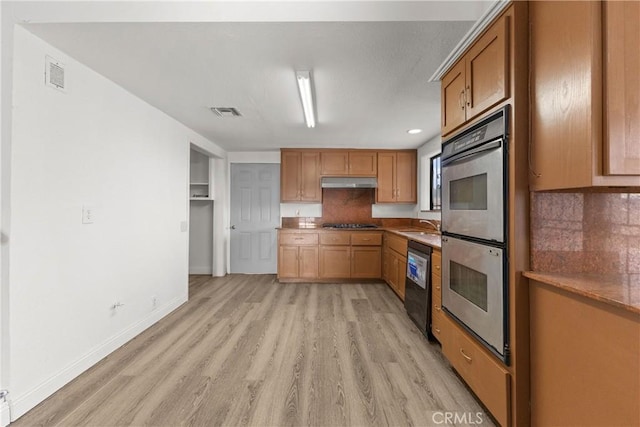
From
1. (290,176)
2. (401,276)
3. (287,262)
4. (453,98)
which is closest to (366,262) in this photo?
(401,276)

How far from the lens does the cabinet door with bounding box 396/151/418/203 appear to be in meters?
4.85

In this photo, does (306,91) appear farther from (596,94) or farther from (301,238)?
(301,238)

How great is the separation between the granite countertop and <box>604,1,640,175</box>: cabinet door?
43 centimetres

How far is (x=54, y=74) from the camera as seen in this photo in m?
1.85

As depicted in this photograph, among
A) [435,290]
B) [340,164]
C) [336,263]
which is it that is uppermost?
[340,164]

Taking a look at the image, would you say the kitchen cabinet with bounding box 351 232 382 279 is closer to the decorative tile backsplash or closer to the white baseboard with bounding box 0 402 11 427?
the decorative tile backsplash

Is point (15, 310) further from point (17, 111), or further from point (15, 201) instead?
point (17, 111)

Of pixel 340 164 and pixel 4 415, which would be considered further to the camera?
pixel 340 164

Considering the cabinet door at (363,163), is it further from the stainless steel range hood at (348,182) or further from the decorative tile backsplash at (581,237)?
the decorative tile backsplash at (581,237)

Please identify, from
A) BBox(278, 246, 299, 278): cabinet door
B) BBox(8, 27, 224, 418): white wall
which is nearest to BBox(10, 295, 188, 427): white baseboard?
BBox(8, 27, 224, 418): white wall

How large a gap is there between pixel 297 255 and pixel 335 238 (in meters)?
0.68

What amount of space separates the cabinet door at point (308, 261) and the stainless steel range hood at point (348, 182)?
110cm

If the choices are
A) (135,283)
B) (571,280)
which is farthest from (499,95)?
(135,283)

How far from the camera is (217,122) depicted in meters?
3.45
